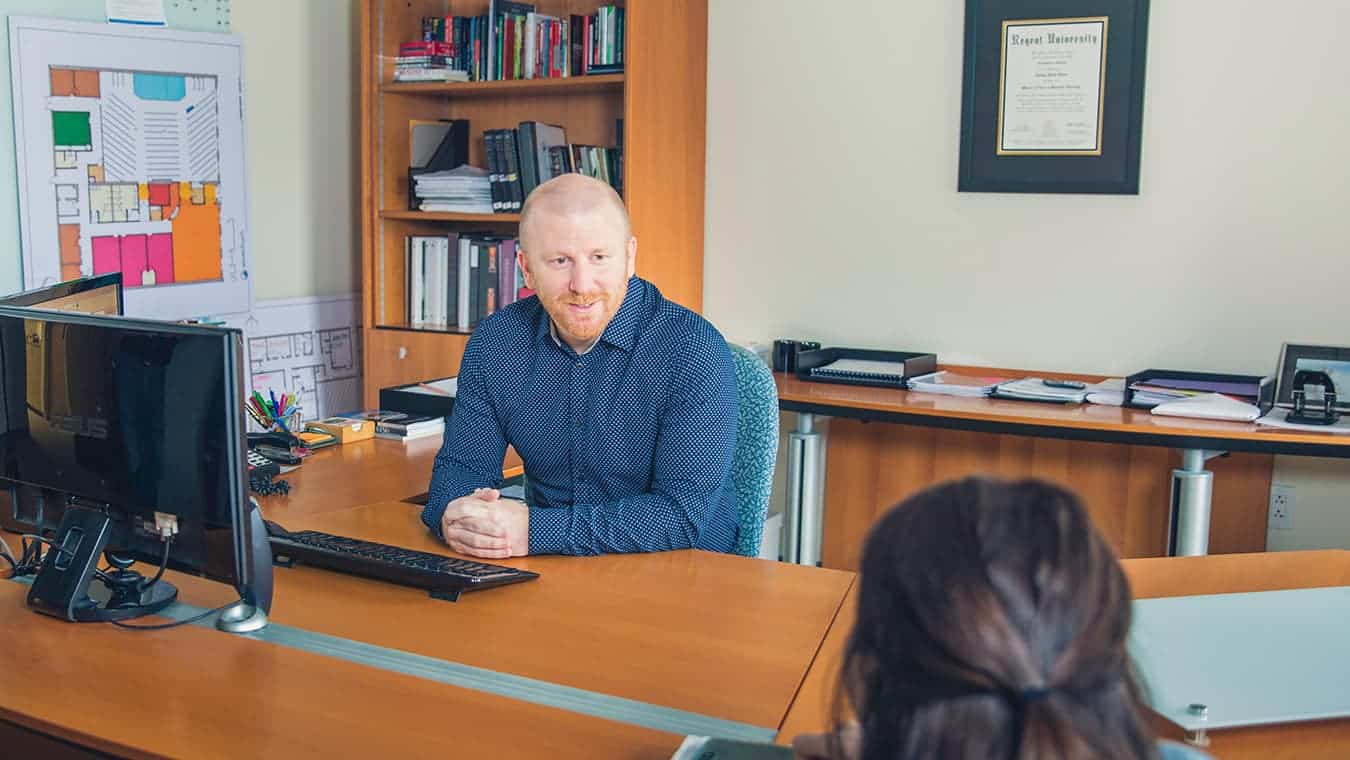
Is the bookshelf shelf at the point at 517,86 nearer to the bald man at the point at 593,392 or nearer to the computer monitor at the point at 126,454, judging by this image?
the bald man at the point at 593,392

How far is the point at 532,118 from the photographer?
410 cm

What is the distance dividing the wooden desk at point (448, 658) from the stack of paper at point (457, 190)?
2.24m

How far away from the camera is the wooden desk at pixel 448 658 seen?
4.25ft

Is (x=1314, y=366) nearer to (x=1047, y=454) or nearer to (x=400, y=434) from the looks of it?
(x=1047, y=454)

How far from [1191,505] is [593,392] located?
163 cm

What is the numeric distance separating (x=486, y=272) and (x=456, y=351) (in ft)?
0.88

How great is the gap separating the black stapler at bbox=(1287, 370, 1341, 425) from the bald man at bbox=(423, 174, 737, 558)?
1.53 m

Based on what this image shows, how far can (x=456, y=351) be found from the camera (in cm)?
394

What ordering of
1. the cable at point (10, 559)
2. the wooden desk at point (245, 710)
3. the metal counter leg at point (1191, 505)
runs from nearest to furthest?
the wooden desk at point (245, 710) < the cable at point (10, 559) < the metal counter leg at point (1191, 505)

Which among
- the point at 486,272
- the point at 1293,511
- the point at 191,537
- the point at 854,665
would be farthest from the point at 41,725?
the point at 1293,511

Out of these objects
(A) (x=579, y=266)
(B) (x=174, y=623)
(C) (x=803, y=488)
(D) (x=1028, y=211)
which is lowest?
(C) (x=803, y=488)

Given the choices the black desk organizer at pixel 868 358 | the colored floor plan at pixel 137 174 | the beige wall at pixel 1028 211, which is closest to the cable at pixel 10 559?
the colored floor plan at pixel 137 174

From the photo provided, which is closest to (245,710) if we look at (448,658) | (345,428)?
(448,658)

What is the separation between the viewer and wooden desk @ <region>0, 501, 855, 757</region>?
130 cm
